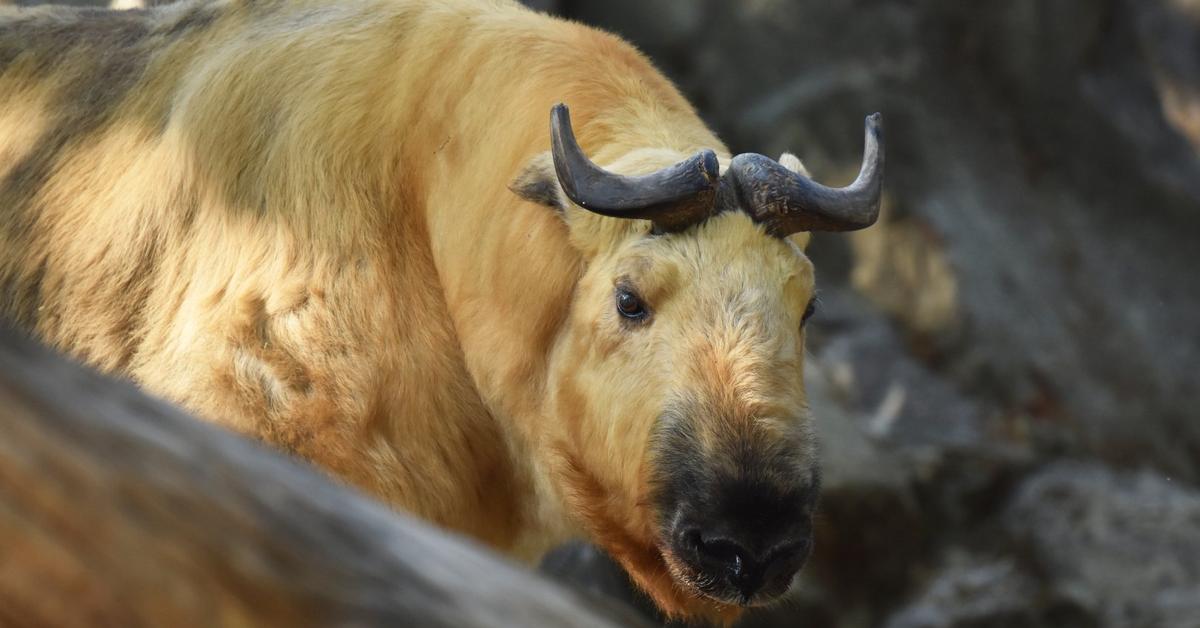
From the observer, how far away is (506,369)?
4004 mm

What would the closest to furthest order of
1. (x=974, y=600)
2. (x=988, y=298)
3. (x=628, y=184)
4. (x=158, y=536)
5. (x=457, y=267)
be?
(x=158, y=536) < (x=628, y=184) < (x=457, y=267) < (x=974, y=600) < (x=988, y=298)

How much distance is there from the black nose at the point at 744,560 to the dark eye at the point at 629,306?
625 mm

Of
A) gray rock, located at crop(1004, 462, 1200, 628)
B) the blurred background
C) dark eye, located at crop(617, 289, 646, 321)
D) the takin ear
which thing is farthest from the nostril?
gray rock, located at crop(1004, 462, 1200, 628)

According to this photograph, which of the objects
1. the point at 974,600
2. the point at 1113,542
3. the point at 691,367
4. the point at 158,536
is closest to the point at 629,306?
the point at 691,367

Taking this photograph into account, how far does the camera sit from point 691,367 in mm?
3504

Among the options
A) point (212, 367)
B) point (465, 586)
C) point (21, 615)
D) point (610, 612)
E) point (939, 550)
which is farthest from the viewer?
point (939, 550)

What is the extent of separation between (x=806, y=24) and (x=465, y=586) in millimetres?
7862

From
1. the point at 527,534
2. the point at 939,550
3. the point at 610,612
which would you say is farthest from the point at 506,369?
the point at 939,550

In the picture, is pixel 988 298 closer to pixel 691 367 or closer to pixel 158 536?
pixel 691 367

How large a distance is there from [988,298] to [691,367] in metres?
5.46

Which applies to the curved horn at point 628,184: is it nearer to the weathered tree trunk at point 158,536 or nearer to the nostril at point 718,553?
the nostril at point 718,553

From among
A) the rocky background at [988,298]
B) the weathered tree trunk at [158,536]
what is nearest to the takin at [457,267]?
the weathered tree trunk at [158,536]

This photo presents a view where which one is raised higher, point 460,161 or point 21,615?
point 21,615

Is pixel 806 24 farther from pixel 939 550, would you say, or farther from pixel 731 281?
pixel 731 281
